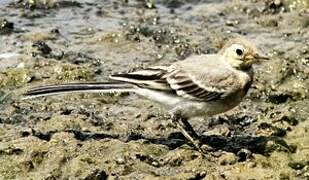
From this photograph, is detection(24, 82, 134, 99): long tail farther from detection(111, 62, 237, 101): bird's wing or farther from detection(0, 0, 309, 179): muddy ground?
detection(0, 0, 309, 179): muddy ground

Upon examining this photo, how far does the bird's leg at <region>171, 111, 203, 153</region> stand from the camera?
348 inches

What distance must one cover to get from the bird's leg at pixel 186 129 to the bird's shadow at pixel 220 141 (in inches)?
3.1

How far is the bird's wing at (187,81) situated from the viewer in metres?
8.69

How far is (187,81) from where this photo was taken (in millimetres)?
8836

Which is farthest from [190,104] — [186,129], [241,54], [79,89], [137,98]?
[137,98]

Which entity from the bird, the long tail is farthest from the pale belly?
the long tail

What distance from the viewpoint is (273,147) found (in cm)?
874

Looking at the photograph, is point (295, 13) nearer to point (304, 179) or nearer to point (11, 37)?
point (11, 37)

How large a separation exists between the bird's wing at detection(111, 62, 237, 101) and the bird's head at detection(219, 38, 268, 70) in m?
0.15

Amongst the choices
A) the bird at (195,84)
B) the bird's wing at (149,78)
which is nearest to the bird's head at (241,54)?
the bird at (195,84)

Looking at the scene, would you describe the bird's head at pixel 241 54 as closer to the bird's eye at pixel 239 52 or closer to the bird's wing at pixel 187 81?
the bird's eye at pixel 239 52

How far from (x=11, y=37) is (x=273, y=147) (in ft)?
17.0

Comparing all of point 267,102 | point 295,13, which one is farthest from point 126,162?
point 295,13

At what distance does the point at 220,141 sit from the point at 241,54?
995mm
